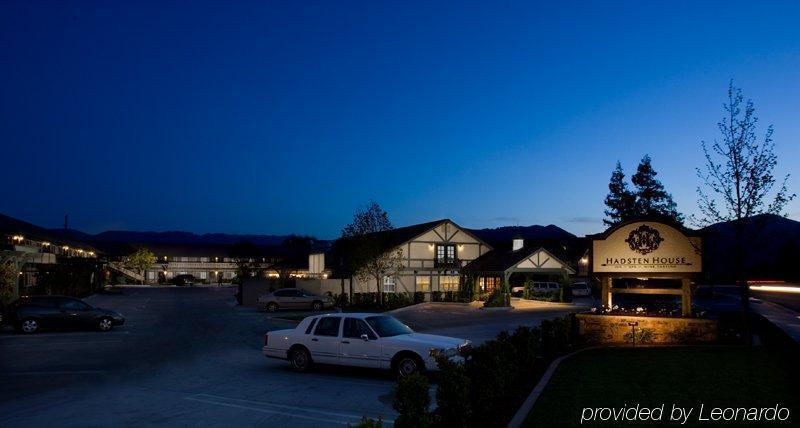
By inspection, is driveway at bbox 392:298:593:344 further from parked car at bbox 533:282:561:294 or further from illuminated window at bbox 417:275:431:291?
illuminated window at bbox 417:275:431:291

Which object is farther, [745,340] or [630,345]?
[630,345]

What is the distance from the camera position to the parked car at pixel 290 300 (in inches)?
1480

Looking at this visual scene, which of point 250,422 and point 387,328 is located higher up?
point 387,328

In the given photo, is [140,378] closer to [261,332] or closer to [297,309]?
[261,332]

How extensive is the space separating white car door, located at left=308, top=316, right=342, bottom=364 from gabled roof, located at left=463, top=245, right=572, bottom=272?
2909cm

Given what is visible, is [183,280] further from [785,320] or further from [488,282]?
[785,320]

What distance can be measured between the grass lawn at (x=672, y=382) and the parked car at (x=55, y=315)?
1876cm

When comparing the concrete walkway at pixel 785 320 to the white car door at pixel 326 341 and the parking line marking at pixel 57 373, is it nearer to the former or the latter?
the white car door at pixel 326 341

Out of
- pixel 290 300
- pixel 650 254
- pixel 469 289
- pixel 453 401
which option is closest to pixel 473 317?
pixel 290 300

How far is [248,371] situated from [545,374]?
6924 millimetres

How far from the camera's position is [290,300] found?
3800cm

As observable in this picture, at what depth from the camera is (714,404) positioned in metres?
8.98

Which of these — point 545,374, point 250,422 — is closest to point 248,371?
point 250,422

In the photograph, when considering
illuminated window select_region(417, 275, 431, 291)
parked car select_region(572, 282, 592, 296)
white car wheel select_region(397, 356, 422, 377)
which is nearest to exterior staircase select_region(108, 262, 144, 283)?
illuminated window select_region(417, 275, 431, 291)
